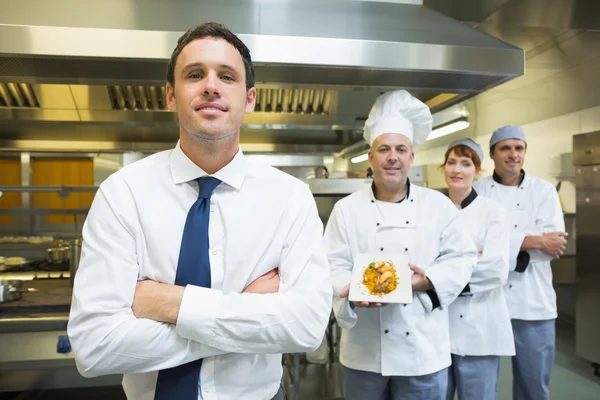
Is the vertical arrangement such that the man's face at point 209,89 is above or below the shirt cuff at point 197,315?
above

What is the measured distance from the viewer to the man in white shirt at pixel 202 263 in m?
0.94

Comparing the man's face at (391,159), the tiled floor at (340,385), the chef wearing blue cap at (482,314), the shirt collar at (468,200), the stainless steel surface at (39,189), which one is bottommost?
the tiled floor at (340,385)

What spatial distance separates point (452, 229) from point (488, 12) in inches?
66.6

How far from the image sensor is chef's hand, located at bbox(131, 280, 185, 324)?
0.94 m

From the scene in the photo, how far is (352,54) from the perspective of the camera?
1666 millimetres

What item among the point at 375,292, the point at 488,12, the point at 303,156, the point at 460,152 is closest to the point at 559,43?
the point at 488,12

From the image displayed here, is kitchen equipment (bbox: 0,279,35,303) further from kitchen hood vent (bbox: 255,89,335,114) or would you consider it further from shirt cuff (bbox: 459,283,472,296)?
shirt cuff (bbox: 459,283,472,296)

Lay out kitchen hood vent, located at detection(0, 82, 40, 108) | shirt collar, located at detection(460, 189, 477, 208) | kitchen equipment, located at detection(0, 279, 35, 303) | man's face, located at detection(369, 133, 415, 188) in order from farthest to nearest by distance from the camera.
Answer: kitchen hood vent, located at detection(0, 82, 40, 108)
shirt collar, located at detection(460, 189, 477, 208)
kitchen equipment, located at detection(0, 279, 35, 303)
man's face, located at detection(369, 133, 415, 188)

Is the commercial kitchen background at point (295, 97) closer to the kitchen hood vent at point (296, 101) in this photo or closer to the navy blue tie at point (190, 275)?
the kitchen hood vent at point (296, 101)

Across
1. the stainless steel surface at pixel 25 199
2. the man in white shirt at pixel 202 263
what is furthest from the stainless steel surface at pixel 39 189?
the stainless steel surface at pixel 25 199

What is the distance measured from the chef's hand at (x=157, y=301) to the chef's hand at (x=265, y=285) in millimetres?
165

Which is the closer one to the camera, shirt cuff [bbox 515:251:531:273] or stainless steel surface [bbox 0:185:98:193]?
shirt cuff [bbox 515:251:531:273]

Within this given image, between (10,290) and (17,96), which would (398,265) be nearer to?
(10,290)

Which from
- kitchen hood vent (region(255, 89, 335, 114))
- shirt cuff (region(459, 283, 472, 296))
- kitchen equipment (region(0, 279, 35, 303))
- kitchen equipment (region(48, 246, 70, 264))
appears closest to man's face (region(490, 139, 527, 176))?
shirt cuff (region(459, 283, 472, 296))
